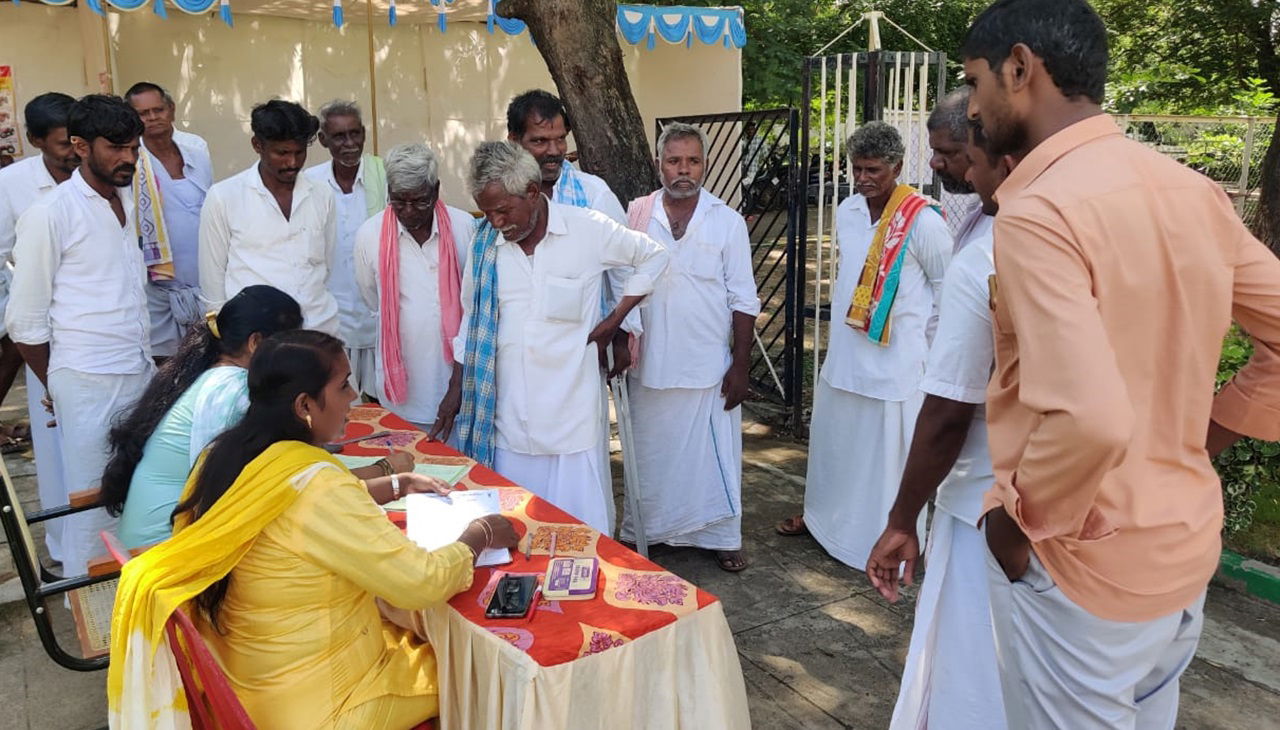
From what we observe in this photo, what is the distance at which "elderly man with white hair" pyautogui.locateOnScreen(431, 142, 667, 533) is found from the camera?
3201 mm

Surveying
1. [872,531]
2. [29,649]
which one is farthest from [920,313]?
[29,649]

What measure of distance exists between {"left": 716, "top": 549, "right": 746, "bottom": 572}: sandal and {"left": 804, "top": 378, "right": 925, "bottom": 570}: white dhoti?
16.2 inches

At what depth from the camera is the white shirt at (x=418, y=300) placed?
3.74 meters

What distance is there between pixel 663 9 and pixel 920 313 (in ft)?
24.4

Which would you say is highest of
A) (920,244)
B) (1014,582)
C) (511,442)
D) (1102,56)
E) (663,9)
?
(663,9)

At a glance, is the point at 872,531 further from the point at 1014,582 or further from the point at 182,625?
the point at 182,625

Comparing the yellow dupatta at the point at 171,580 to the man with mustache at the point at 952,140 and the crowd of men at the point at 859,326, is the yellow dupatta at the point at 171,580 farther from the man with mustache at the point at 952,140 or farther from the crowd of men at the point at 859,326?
the man with mustache at the point at 952,140

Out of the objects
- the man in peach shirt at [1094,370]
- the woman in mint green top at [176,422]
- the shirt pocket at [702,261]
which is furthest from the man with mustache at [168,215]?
the man in peach shirt at [1094,370]

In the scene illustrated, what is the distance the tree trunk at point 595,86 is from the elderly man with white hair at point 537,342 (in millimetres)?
1736

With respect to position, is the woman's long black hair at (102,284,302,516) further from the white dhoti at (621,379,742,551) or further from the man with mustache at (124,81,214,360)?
the white dhoti at (621,379,742,551)

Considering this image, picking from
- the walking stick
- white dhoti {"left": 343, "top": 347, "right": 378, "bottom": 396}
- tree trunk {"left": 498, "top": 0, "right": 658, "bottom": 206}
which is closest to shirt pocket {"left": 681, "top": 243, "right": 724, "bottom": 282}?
the walking stick

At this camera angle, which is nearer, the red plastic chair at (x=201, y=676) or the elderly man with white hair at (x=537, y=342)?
the red plastic chair at (x=201, y=676)

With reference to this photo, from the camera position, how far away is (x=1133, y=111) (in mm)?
15844

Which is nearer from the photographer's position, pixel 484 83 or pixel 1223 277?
pixel 1223 277
